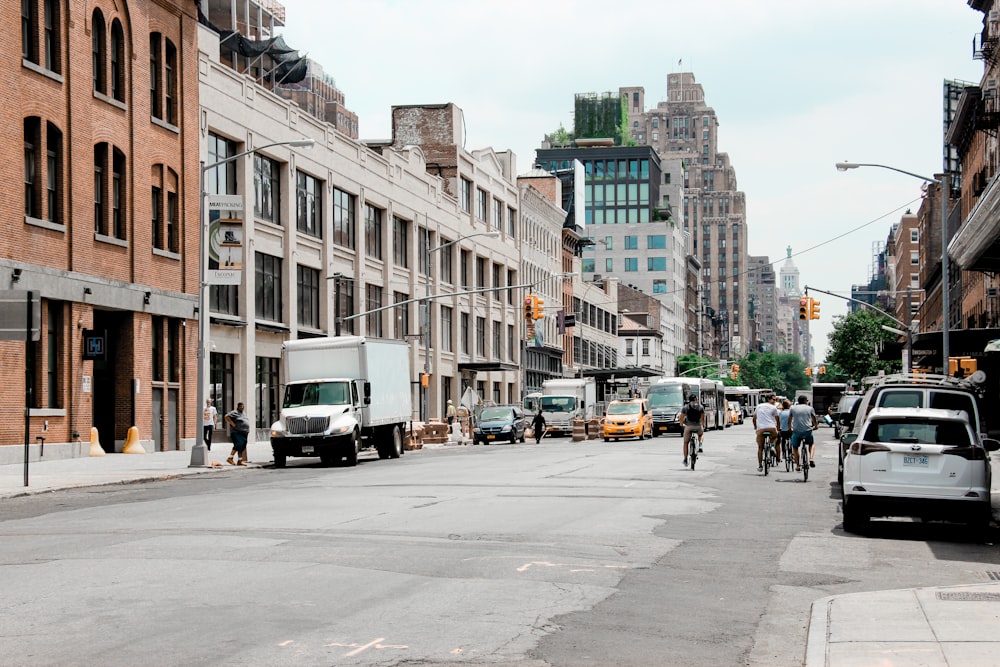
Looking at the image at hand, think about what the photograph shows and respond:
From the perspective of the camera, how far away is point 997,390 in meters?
47.3

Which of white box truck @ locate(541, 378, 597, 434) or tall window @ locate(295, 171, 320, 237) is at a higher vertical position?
tall window @ locate(295, 171, 320, 237)

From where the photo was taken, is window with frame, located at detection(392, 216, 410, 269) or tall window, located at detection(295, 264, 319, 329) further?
window with frame, located at detection(392, 216, 410, 269)

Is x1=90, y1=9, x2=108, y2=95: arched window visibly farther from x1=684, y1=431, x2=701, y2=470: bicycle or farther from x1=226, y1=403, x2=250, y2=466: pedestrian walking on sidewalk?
x1=684, y1=431, x2=701, y2=470: bicycle

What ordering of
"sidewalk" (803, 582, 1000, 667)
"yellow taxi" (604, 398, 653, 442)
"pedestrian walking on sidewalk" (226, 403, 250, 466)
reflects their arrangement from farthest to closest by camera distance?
1. "yellow taxi" (604, 398, 653, 442)
2. "pedestrian walking on sidewalk" (226, 403, 250, 466)
3. "sidewalk" (803, 582, 1000, 667)

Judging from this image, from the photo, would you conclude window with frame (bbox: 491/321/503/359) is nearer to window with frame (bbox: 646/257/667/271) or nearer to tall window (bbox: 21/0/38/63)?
tall window (bbox: 21/0/38/63)

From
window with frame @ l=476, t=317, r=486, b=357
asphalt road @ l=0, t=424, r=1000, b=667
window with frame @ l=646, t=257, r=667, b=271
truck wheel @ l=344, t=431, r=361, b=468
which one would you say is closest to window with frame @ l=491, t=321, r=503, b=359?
window with frame @ l=476, t=317, r=486, b=357

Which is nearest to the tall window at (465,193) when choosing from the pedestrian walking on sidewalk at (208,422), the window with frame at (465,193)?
the window with frame at (465,193)

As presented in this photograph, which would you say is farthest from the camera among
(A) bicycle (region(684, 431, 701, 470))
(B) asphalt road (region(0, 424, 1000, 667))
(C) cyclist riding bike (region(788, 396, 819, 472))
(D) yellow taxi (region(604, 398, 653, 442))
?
(D) yellow taxi (region(604, 398, 653, 442))

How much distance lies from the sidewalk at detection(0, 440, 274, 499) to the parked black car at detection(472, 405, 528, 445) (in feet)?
55.1

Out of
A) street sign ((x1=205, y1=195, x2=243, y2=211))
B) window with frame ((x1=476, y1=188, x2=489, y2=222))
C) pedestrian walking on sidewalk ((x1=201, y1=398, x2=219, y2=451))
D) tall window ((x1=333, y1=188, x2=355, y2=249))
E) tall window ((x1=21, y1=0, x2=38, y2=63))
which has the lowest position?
pedestrian walking on sidewalk ((x1=201, y1=398, x2=219, y2=451))

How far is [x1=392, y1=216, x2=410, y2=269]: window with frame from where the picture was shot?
237ft

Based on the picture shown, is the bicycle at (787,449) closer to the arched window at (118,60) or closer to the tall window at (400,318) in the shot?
the arched window at (118,60)

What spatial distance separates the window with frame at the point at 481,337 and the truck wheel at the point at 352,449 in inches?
2078

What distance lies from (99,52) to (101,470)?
616 inches
